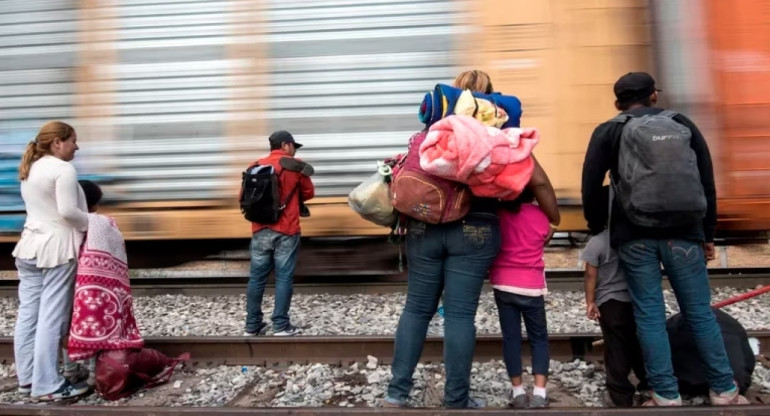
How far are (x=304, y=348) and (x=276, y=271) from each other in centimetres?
76

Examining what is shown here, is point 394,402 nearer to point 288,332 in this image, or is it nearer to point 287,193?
point 288,332

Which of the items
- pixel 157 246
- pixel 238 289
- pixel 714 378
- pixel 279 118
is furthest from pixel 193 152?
pixel 714 378

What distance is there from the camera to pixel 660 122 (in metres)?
2.71

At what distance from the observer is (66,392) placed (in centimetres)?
345

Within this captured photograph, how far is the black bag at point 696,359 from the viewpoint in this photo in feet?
10.2

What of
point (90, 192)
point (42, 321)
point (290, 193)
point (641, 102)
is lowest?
point (42, 321)

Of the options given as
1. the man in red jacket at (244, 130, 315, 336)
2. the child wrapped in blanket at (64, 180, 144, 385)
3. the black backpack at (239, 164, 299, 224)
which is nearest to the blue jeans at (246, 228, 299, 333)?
the man in red jacket at (244, 130, 315, 336)

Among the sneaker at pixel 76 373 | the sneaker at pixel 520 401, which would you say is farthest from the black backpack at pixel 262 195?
the sneaker at pixel 520 401

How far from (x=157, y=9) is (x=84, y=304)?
3385 mm

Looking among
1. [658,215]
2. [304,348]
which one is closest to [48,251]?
[304,348]

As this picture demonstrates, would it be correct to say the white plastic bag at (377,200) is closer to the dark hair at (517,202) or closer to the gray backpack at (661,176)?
the dark hair at (517,202)

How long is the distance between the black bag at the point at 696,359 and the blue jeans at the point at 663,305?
7.5 inches

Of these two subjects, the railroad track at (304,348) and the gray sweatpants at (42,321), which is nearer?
the gray sweatpants at (42,321)

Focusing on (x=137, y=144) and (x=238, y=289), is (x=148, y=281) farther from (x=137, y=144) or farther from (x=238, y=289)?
(x=137, y=144)
